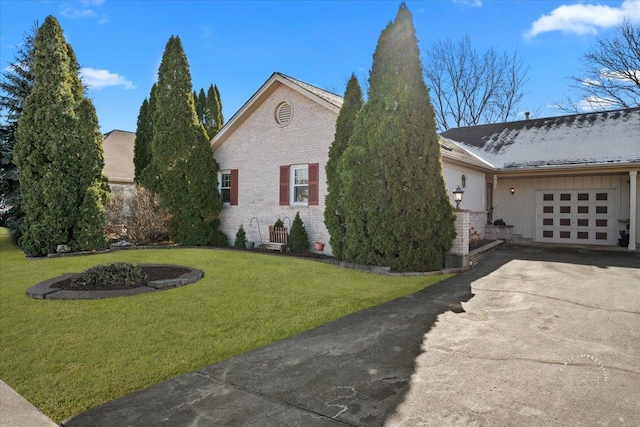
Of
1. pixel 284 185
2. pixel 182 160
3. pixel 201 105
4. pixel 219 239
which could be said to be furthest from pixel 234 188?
pixel 201 105

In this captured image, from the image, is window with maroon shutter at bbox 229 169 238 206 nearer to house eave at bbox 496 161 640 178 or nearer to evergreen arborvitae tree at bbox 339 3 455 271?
evergreen arborvitae tree at bbox 339 3 455 271

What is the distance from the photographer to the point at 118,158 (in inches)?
923

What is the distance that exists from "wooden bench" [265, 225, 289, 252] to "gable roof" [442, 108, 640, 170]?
860cm

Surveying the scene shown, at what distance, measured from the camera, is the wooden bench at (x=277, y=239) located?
12.3m

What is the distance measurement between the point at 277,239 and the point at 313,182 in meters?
2.22

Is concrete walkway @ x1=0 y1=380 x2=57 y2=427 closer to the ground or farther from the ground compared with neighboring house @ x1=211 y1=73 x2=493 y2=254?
closer to the ground

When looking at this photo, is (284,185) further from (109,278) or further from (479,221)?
(479,221)

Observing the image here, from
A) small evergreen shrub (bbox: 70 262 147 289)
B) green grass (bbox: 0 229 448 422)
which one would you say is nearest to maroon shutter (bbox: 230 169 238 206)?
green grass (bbox: 0 229 448 422)

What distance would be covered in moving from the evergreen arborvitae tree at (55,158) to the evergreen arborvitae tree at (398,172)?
797 centimetres

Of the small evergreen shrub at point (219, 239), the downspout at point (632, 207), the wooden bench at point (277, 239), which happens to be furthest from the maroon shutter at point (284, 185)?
the downspout at point (632, 207)

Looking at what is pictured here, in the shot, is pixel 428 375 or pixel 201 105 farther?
pixel 201 105

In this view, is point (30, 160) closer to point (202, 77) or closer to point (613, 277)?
point (202, 77)

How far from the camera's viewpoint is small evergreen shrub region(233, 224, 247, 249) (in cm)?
1348

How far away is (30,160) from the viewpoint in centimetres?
1120
